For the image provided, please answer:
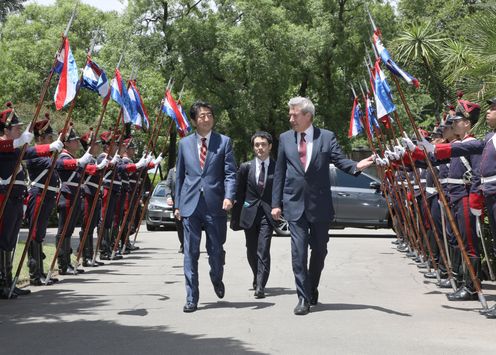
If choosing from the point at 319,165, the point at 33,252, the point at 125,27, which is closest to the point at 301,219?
the point at 319,165

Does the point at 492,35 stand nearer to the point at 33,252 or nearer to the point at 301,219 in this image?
the point at 301,219

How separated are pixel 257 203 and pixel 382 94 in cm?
198

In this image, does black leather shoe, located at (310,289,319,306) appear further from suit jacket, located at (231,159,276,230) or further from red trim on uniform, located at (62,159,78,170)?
red trim on uniform, located at (62,159,78,170)

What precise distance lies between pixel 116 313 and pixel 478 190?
3.92 meters

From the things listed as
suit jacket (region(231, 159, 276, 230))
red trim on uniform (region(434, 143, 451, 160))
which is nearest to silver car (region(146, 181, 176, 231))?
suit jacket (region(231, 159, 276, 230))

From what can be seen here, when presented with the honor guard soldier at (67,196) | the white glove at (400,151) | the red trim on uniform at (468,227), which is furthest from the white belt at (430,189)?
the honor guard soldier at (67,196)

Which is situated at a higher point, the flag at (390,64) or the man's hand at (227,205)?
the flag at (390,64)

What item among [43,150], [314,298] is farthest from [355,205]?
[43,150]

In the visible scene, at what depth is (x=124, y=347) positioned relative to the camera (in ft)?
21.1

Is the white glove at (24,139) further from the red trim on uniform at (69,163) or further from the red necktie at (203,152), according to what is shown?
the red trim on uniform at (69,163)

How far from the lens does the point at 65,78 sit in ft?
32.4

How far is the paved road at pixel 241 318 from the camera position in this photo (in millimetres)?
6445

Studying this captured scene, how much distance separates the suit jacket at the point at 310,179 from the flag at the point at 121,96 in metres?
5.31

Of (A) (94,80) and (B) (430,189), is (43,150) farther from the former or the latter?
(B) (430,189)
